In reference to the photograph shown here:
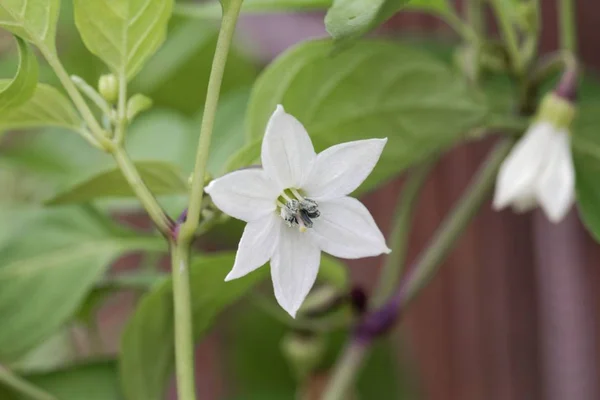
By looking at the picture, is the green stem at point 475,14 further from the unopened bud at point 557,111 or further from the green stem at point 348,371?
the green stem at point 348,371

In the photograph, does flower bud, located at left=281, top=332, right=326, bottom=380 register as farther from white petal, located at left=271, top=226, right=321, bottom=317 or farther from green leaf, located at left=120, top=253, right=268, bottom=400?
white petal, located at left=271, top=226, right=321, bottom=317

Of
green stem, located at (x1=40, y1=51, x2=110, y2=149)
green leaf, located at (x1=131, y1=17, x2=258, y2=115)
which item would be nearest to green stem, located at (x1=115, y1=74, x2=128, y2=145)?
green stem, located at (x1=40, y1=51, x2=110, y2=149)

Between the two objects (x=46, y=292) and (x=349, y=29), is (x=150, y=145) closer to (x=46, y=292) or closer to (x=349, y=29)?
(x=46, y=292)

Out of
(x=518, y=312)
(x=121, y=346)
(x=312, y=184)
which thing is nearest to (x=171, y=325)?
(x=121, y=346)

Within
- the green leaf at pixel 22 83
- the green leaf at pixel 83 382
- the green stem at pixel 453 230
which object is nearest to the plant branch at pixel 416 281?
the green stem at pixel 453 230

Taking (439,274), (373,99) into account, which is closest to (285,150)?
(373,99)

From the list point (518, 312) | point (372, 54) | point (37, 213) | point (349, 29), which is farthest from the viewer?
point (518, 312)

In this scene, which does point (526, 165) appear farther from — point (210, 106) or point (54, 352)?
point (54, 352)
